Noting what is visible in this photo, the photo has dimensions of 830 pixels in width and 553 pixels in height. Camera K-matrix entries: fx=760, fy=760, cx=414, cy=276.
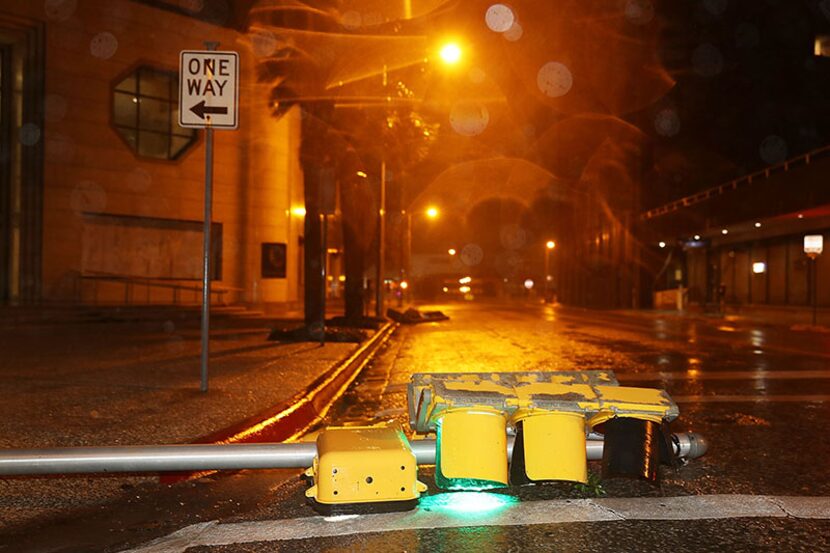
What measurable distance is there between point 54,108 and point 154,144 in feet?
12.0

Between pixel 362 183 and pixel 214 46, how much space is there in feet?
36.4

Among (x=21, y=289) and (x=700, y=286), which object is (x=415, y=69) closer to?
(x=21, y=289)

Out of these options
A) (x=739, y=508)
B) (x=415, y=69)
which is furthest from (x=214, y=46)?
(x=415, y=69)

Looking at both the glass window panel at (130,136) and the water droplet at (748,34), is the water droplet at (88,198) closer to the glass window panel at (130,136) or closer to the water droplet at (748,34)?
the glass window panel at (130,136)

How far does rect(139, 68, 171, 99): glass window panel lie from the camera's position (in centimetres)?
2455

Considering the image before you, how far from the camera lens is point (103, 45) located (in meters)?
23.0

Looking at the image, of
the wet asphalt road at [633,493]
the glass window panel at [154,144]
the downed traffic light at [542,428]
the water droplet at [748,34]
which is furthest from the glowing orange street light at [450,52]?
the water droplet at [748,34]

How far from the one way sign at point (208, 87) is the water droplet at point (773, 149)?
128ft

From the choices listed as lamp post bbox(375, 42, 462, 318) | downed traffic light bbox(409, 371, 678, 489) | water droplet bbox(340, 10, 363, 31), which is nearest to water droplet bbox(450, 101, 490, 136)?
lamp post bbox(375, 42, 462, 318)

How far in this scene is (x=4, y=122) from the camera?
21344mm

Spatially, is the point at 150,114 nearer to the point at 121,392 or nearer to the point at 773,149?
the point at 121,392

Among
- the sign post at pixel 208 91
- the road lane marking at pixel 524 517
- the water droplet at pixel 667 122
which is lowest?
the road lane marking at pixel 524 517

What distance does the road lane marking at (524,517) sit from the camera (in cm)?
403

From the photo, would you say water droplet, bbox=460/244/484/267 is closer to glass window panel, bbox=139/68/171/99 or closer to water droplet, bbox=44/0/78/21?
glass window panel, bbox=139/68/171/99
